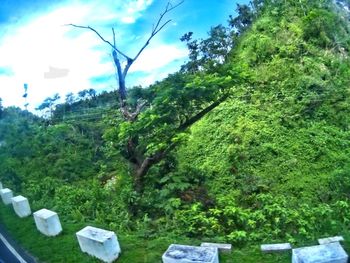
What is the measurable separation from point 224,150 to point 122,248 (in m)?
8.05

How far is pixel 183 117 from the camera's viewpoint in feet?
35.3

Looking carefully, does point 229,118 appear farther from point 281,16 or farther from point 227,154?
point 281,16

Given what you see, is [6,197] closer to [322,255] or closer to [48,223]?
[48,223]

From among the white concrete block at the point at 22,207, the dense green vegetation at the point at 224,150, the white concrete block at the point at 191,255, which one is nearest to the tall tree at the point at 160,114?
the dense green vegetation at the point at 224,150

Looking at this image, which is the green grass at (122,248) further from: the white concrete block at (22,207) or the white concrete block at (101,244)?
the white concrete block at (22,207)

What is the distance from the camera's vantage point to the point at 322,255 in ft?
15.0

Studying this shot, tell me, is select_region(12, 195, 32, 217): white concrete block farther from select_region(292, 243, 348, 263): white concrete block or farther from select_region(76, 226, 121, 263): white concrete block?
select_region(292, 243, 348, 263): white concrete block

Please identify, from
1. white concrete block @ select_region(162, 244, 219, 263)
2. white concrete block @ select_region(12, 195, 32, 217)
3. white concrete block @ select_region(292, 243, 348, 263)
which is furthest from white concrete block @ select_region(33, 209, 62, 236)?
white concrete block @ select_region(292, 243, 348, 263)

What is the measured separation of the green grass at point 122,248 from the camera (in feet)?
17.7

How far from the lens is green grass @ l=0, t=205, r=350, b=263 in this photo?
17.7 feet

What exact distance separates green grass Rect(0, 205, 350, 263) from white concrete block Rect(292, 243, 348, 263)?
51 cm

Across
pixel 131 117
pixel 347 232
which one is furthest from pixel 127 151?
pixel 347 232

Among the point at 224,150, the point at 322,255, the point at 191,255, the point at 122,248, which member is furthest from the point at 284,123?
the point at 191,255

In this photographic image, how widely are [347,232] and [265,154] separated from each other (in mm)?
6998
